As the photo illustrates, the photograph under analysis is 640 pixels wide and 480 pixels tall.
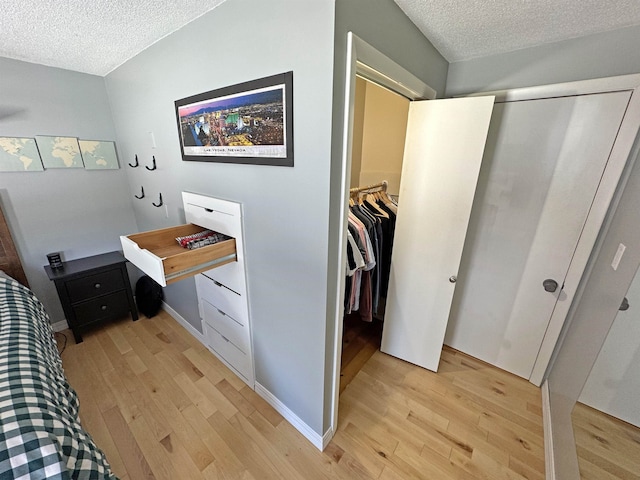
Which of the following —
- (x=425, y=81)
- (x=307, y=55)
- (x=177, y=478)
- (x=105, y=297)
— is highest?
(x=425, y=81)

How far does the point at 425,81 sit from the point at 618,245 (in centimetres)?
131

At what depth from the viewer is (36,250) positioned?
6.83 feet

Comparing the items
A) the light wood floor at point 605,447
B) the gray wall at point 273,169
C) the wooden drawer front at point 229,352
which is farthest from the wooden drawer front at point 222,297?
the light wood floor at point 605,447

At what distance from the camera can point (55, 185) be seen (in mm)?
2096

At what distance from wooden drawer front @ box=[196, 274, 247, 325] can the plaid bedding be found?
813 millimetres

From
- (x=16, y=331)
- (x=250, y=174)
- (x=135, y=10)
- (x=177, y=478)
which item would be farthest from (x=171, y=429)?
(x=135, y=10)

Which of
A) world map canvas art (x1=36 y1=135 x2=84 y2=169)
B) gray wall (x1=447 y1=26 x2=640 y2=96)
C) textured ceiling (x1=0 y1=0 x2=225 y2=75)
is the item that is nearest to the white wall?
gray wall (x1=447 y1=26 x2=640 y2=96)

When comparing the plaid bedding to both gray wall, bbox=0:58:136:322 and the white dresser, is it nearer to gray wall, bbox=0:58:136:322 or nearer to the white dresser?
the white dresser

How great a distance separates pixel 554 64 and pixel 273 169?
66.3 inches

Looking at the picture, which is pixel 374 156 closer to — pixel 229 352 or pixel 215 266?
pixel 215 266

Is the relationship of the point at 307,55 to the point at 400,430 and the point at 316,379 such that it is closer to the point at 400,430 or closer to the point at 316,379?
the point at 316,379

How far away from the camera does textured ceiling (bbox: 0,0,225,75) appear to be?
1.14 meters

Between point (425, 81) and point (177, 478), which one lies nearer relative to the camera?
point (177, 478)

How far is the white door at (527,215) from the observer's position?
1.39m
